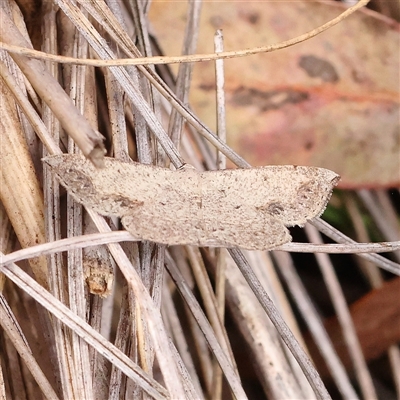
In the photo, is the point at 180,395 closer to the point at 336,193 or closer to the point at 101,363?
the point at 101,363

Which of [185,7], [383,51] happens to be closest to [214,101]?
[185,7]

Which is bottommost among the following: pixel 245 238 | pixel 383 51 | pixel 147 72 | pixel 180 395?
pixel 180 395

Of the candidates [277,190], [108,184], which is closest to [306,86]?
[277,190]

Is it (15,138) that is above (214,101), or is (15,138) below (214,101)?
below

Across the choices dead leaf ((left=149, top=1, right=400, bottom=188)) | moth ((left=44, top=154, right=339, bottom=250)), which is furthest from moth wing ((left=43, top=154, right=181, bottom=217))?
dead leaf ((left=149, top=1, right=400, bottom=188))

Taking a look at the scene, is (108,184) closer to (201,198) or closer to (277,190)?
(201,198)

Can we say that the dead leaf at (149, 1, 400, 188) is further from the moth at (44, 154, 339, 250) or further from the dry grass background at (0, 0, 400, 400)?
the moth at (44, 154, 339, 250)
